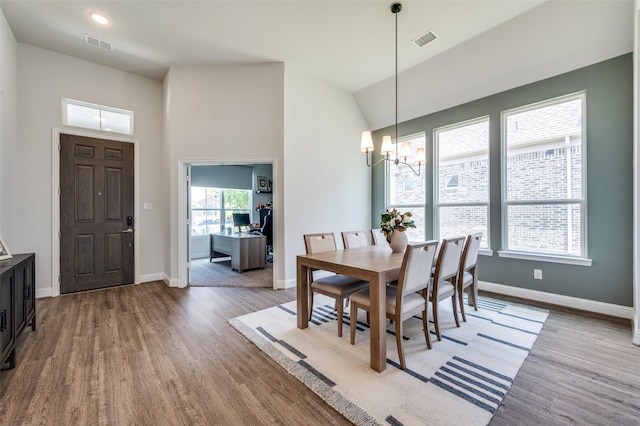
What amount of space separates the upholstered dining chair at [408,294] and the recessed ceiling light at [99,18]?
4.04 meters

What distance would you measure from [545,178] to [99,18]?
222 inches

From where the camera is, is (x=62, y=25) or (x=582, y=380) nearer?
(x=582, y=380)

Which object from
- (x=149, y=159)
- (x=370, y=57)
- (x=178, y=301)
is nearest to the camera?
(x=178, y=301)

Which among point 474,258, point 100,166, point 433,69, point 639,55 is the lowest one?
point 474,258

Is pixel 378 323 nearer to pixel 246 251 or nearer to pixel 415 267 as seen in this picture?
pixel 415 267

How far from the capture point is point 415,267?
2.11 m

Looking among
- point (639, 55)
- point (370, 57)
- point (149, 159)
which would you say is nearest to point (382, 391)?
point (639, 55)

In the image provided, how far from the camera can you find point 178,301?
11.6 ft

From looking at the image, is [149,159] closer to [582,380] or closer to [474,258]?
[474,258]

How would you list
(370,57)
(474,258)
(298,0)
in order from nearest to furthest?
(298,0)
(474,258)
(370,57)

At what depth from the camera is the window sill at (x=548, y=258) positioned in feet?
10.4

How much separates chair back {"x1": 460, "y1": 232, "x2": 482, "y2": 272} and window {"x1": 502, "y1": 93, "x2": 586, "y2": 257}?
47.0 inches

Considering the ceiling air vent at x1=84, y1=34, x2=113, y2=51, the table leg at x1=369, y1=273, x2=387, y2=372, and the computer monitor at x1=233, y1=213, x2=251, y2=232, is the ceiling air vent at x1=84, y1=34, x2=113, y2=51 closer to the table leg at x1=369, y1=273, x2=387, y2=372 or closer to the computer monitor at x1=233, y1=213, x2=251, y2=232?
the computer monitor at x1=233, y1=213, x2=251, y2=232

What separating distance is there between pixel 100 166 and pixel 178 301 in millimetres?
2374
